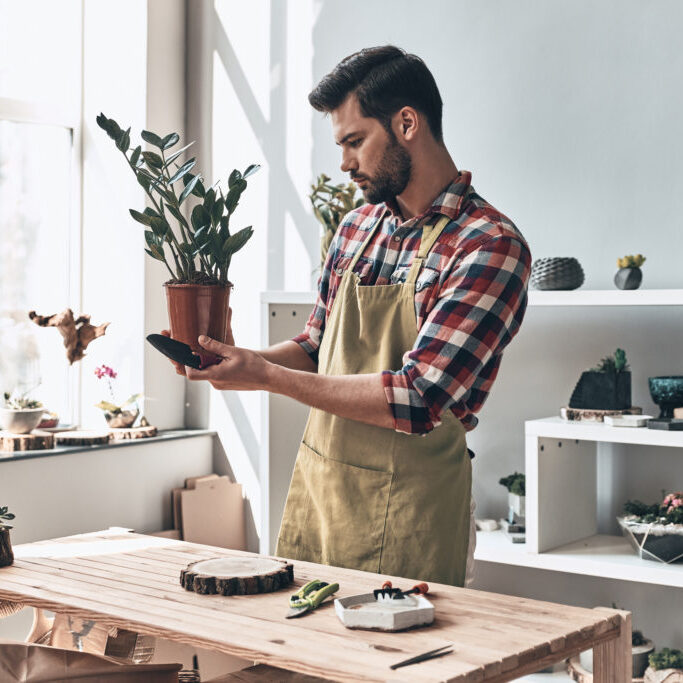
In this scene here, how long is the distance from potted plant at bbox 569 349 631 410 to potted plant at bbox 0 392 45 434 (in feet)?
6.35

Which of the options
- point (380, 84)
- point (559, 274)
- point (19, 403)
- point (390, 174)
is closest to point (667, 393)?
point (559, 274)

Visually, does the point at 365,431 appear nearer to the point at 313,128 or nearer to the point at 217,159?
the point at 313,128

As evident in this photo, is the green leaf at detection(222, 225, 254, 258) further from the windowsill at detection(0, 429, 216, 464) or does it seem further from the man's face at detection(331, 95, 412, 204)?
the windowsill at detection(0, 429, 216, 464)

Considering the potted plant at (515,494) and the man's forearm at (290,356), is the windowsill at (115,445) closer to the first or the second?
the potted plant at (515,494)

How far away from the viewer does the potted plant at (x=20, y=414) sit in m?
3.67

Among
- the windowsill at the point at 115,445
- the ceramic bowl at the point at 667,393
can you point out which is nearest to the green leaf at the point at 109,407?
the windowsill at the point at 115,445

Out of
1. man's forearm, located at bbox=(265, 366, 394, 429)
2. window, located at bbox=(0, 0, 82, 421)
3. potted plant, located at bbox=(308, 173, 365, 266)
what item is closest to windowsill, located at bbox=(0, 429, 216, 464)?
window, located at bbox=(0, 0, 82, 421)

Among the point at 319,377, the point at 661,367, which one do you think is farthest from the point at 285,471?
the point at 319,377

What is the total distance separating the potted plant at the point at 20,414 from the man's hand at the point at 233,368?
1.90 metres

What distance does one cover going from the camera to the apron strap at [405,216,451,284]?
2.13 metres

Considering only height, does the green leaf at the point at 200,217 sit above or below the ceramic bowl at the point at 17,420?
above

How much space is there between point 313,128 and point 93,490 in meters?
1.64

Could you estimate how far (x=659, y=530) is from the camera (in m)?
2.92

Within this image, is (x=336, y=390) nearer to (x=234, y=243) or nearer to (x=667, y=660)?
(x=234, y=243)
